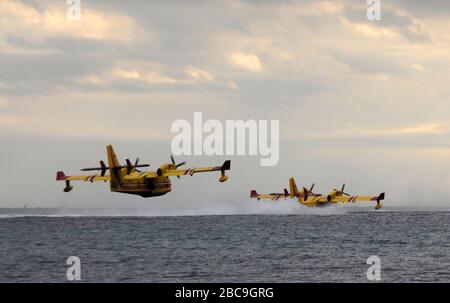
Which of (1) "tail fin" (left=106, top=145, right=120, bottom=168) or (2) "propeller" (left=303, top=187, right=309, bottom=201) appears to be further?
(2) "propeller" (left=303, top=187, right=309, bottom=201)

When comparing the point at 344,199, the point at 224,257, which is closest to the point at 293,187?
the point at 344,199

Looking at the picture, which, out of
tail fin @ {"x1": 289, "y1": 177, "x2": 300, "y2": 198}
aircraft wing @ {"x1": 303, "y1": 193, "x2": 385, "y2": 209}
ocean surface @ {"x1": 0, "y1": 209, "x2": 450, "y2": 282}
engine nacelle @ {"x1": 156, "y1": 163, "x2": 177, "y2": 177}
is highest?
engine nacelle @ {"x1": 156, "y1": 163, "x2": 177, "y2": 177}

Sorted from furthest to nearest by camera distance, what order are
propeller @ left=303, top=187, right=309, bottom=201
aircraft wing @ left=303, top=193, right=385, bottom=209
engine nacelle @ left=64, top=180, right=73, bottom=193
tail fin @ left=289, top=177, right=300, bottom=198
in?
tail fin @ left=289, top=177, right=300, bottom=198 < propeller @ left=303, top=187, right=309, bottom=201 < aircraft wing @ left=303, top=193, right=385, bottom=209 < engine nacelle @ left=64, top=180, right=73, bottom=193

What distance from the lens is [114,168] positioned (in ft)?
403

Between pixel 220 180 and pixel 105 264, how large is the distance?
2861 centimetres

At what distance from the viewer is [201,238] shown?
310 feet

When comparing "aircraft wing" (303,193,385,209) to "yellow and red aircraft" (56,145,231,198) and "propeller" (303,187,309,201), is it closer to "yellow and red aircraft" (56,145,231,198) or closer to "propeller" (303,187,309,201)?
"propeller" (303,187,309,201)

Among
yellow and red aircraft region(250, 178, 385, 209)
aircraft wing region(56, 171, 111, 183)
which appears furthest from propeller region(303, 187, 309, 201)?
aircraft wing region(56, 171, 111, 183)

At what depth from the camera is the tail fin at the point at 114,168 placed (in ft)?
402

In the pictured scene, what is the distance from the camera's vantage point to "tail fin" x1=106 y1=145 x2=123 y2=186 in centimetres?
12250

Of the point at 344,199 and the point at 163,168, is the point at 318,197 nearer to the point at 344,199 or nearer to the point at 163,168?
the point at 344,199

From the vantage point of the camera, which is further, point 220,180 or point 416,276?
point 220,180
